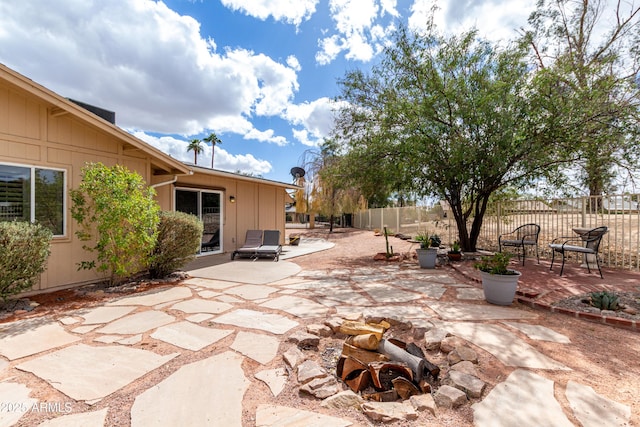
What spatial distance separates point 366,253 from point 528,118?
647 cm

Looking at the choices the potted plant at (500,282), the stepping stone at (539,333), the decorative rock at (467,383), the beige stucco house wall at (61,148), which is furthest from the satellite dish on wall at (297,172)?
the decorative rock at (467,383)

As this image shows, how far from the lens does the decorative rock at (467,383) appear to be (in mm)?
2052

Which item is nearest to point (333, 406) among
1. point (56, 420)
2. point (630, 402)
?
point (56, 420)

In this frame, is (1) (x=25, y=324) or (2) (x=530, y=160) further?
(2) (x=530, y=160)

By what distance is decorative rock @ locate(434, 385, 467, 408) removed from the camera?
1.96 m

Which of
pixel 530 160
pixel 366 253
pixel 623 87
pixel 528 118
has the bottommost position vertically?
pixel 366 253

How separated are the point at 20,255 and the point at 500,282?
23.4 ft

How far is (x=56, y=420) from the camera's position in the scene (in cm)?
183

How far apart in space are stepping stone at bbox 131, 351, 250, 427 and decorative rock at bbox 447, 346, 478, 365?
1815 mm

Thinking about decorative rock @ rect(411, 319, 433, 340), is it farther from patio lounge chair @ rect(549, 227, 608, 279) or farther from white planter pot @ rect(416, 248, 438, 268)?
white planter pot @ rect(416, 248, 438, 268)

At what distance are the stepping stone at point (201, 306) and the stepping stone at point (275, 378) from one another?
A: 1.84 meters

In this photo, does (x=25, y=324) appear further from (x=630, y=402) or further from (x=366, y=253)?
(x=366, y=253)

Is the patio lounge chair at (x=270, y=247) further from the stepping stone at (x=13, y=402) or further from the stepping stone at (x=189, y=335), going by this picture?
the stepping stone at (x=13, y=402)

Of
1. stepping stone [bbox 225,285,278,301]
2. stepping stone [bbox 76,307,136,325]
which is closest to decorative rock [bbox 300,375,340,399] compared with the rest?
stepping stone [bbox 225,285,278,301]
